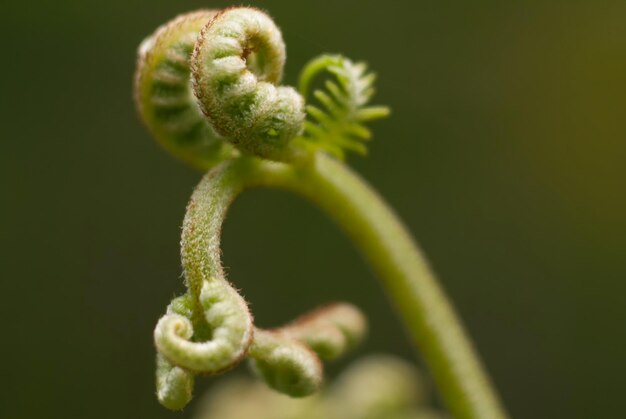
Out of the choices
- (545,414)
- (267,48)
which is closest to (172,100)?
(267,48)

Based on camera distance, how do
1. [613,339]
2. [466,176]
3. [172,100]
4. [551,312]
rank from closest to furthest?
1. [172,100]
2. [613,339]
3. [551,312]
4. [466,176]

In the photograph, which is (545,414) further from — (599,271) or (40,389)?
(40,389)

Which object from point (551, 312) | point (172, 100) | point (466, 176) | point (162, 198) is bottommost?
point (172, 100)

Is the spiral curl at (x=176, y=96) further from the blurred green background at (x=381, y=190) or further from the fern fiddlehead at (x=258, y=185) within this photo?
the blurred green background at (x=381, y=190)

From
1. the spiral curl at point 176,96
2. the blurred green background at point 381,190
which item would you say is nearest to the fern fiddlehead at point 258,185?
the spiral curl at point 176,96

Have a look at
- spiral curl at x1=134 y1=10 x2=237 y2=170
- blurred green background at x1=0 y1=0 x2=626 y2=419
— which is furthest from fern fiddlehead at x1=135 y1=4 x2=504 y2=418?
blurred green background at x1=0 y1=0 x2=626 y2=419

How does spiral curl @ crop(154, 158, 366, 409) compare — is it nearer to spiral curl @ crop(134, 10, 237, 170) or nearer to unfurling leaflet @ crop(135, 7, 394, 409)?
unfurling leaflet @ crop(135, 7, 394, 409)
